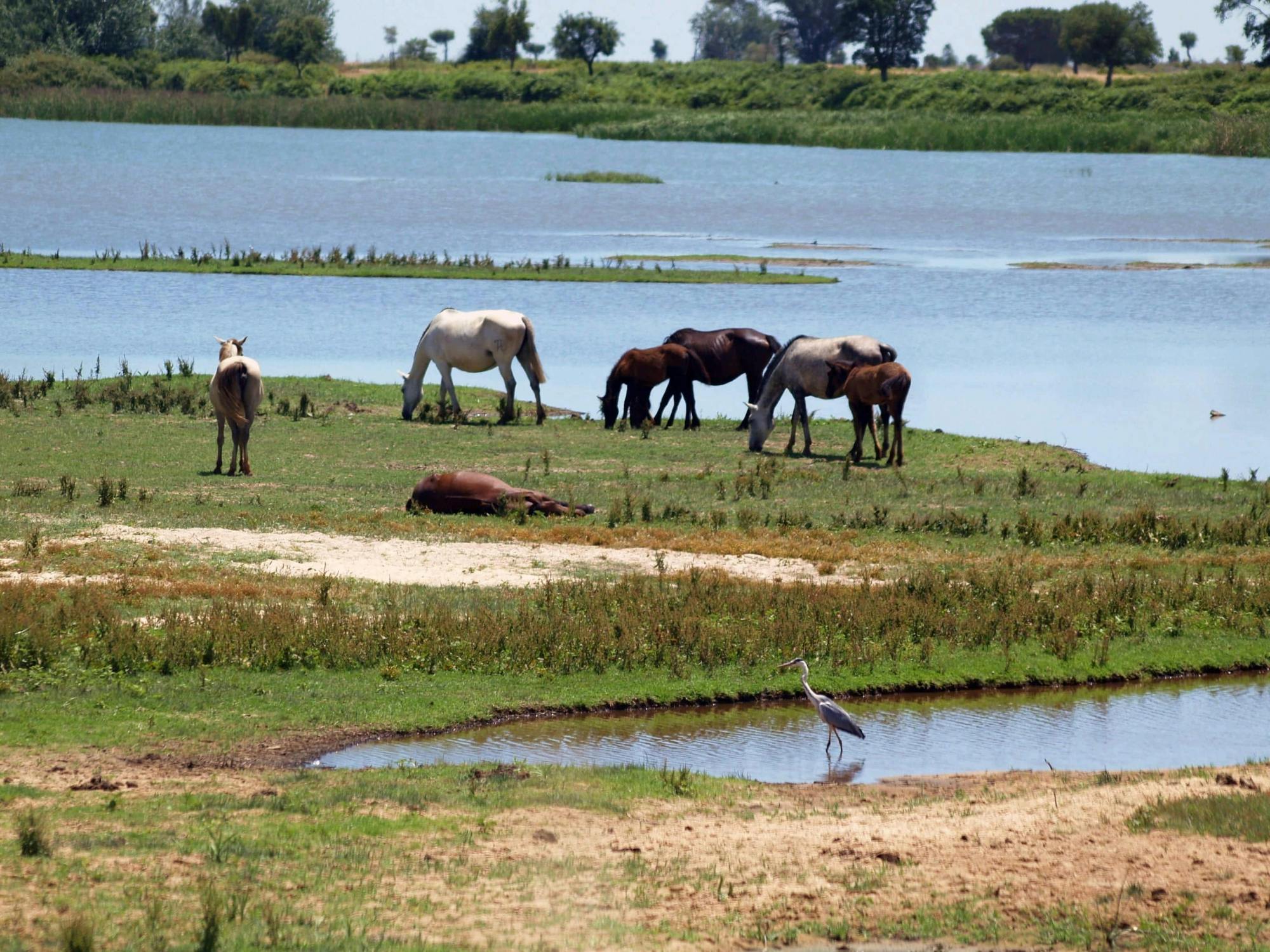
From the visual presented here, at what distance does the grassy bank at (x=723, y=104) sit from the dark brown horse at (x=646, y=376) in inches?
3180

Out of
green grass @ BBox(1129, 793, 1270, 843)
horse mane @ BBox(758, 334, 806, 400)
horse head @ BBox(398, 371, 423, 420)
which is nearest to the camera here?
green grass @ BBox(1129, 793, 1270, 843)

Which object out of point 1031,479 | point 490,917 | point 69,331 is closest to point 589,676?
point 490,917

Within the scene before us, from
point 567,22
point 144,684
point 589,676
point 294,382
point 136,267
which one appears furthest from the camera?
point 567,22

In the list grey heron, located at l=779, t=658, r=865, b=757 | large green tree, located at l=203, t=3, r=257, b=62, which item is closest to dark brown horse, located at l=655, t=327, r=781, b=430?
grey heron, located at l=779, t=658, r=865, b=757

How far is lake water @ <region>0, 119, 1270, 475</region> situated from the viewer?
113ft

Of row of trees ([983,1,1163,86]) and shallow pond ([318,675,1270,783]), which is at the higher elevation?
row of trees ([983,1,1163,86])

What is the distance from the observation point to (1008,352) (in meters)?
39.4

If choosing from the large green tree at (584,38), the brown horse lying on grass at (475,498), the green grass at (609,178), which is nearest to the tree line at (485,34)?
the large green tree at (584,38)

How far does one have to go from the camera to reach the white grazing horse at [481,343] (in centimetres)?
2897

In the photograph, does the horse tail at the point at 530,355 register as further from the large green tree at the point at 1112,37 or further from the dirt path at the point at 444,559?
the large green tree at the point at 1112,37

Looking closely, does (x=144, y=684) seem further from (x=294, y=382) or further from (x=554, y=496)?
(x=294, y=382)

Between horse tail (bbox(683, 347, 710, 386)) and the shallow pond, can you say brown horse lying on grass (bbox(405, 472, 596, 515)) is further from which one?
horse tail (bbox(683, 347, 710, 386))

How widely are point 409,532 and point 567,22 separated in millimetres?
140233

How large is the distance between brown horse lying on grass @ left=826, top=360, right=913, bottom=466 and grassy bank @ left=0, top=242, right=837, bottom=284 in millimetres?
24176
